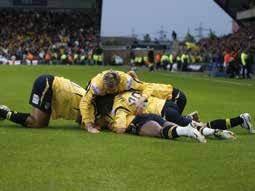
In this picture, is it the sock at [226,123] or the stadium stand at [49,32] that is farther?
the stadium stand at [49,32]

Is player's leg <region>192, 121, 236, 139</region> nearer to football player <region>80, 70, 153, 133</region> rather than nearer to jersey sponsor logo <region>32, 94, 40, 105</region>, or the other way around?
football player <region>80, 70, 153, 133</region>

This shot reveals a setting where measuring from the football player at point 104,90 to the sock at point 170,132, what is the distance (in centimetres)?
69

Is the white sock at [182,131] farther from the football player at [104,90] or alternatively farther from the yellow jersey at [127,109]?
the football player at [104,90]

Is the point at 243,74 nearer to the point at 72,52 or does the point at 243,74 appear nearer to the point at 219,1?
the point at 72,52

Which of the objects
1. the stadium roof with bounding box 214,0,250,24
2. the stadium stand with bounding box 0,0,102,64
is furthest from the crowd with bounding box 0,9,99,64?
the stadium roof with bounding box 214,0,250,24

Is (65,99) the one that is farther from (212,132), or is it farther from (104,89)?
(212,132)

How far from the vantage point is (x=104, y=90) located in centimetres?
1020

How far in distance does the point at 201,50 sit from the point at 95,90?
57.9 meters

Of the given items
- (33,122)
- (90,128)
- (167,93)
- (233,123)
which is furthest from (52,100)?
(233,123)

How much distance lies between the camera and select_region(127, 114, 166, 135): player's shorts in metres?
9.73

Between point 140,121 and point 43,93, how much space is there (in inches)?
65.7

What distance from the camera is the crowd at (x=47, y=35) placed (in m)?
69.7

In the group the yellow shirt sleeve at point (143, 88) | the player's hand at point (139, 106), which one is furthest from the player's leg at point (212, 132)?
the yellow shirt sleeve at point (143, 88)

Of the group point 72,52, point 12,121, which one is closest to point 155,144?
point 12,121
